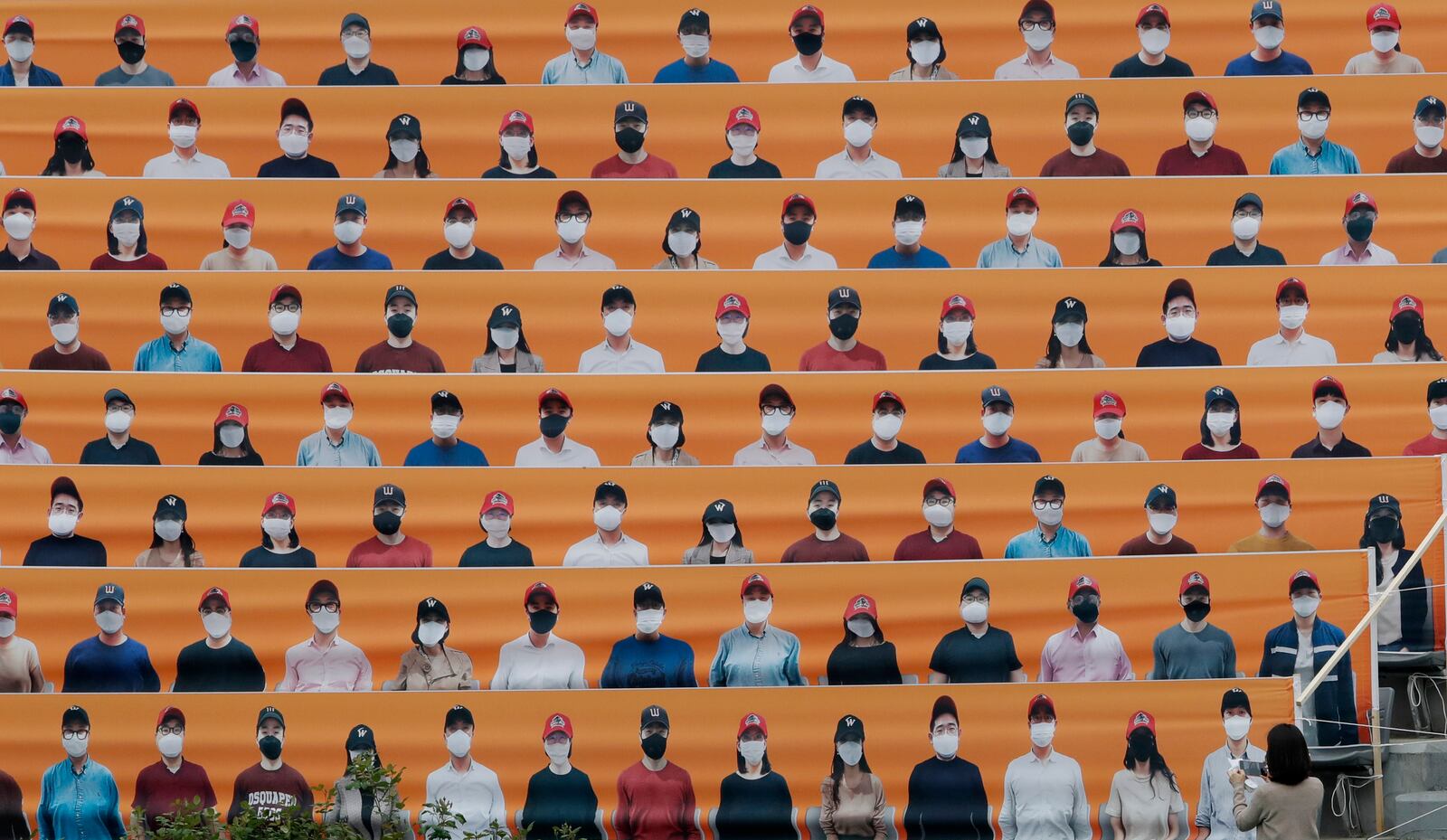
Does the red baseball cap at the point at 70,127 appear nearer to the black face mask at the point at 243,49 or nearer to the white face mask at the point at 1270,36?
the black face mask at the point at 243,49

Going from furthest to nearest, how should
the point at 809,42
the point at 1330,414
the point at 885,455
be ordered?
the point at 809,42, the point at 885,455, the point at 1330,414

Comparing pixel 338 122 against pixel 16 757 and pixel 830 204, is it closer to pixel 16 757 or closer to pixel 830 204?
pixel 830 204

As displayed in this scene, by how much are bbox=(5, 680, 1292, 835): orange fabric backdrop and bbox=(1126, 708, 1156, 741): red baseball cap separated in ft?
0.16

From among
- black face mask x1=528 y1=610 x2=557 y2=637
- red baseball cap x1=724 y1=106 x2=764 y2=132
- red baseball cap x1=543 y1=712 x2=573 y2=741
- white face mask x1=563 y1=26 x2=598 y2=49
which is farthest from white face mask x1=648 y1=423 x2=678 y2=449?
white face mask x1=563 y1=26 x2=598 y2=49

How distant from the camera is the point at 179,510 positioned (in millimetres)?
7762

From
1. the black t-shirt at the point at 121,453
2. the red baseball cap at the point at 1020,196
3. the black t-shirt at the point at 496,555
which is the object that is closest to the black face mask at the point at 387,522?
the black t-shirt at the point at 496,555

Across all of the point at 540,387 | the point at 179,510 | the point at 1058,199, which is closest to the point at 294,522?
the point at 179,510

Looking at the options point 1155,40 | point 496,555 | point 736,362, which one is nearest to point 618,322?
point 736,362

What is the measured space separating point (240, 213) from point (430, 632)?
2.30 m

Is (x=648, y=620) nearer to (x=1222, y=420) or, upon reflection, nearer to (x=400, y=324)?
(x=400, y=324)

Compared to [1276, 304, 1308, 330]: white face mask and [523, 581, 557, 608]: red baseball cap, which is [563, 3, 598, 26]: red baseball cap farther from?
[1276, 304, 1308, 330]: white face mask

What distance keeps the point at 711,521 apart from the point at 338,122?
9.02ft

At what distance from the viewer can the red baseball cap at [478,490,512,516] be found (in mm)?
7695

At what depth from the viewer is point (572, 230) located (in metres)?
8.48
